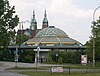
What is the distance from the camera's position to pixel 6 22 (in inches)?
2894

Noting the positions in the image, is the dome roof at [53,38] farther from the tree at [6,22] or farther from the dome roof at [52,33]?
the tree at [6,22]

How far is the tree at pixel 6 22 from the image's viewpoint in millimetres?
72062

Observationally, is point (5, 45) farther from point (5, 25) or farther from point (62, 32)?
point (62, 32)

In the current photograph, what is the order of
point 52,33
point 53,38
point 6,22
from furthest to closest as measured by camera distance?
1. point 52,33
2. point 53,38
3. point 6,22

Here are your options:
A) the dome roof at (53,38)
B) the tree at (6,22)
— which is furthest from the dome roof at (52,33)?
the tree at (6,22)

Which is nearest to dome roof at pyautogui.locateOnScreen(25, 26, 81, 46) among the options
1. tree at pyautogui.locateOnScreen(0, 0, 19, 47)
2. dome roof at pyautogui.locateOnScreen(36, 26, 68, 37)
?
dome roof at pyautogui.locateOnScreen(36, 26, 68, 37)

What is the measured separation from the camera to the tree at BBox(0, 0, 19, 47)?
72.1 meters

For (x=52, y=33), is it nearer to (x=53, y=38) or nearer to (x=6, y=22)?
(x=53, y=38)

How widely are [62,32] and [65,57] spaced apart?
58.6 metres

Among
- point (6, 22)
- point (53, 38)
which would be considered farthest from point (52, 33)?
point (6, 22)

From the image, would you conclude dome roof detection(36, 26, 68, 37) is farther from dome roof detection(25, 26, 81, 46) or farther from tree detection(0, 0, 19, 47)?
tree detection(0, 0, 19, 47)

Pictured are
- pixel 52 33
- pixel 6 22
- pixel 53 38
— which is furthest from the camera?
pixel 52 33

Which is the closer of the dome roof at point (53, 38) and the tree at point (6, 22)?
the tree at point (6, 22)

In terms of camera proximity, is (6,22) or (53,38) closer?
(6,22)
